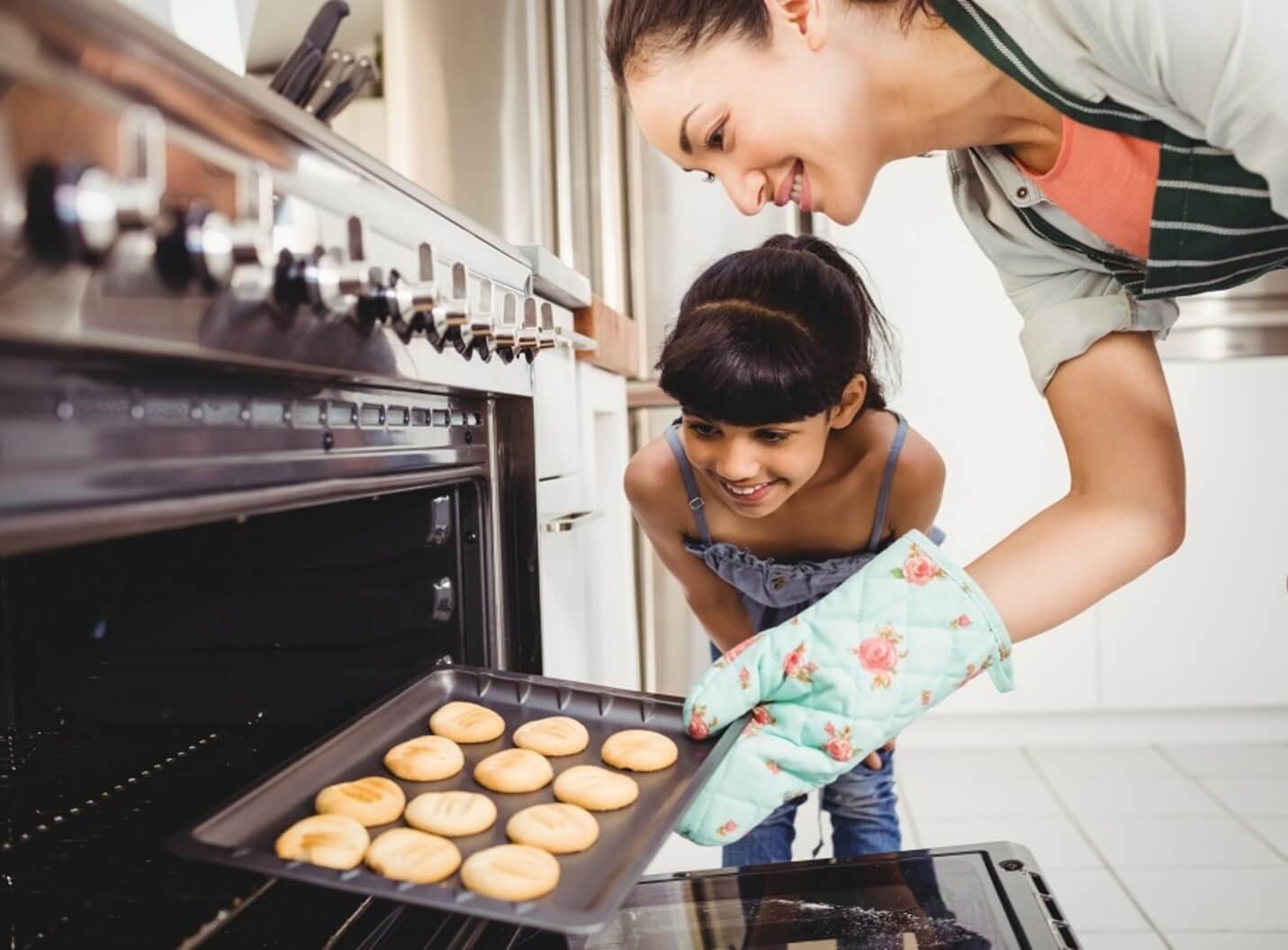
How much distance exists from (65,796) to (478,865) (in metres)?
0.45

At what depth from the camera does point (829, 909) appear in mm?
765

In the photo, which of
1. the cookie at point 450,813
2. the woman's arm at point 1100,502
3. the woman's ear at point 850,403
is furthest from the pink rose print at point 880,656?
the woman's ear at point 850,403

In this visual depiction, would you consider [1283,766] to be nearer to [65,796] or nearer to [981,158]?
[981,158]

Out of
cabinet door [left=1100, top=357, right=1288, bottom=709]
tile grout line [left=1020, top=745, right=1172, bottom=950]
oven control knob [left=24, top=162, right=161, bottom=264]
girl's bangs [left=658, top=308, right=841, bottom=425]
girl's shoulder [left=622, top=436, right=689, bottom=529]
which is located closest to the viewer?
oven control knob [left=24, top=162, right=161, bottom=264]

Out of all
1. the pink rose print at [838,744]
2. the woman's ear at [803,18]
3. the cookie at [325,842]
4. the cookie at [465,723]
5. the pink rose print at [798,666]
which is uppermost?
the woman's ear at [803,18]

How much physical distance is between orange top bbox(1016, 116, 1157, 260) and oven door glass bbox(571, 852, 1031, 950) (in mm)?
531

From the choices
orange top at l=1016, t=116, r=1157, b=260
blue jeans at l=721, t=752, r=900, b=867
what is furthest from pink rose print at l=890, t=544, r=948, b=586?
blue jeans at l=721, t=752, r=900, b=867

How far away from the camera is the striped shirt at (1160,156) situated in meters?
0.68

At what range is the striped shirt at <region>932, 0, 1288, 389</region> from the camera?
2.23 feet

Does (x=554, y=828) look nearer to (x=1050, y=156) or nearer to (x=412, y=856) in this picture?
(x=412, y=856)

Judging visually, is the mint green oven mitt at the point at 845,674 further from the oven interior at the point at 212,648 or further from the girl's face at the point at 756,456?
the girl's face at the point at 756,456

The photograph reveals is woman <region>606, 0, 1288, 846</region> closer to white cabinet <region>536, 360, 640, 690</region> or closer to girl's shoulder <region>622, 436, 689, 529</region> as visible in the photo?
white cabinet <region>536, 360, 640, 690</region>

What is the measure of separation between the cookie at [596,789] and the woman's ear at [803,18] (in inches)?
23.8

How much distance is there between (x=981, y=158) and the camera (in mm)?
992
